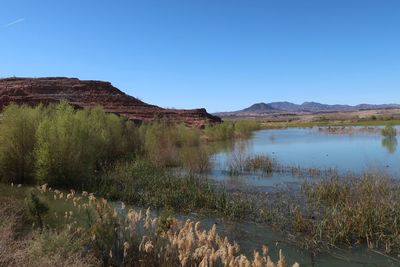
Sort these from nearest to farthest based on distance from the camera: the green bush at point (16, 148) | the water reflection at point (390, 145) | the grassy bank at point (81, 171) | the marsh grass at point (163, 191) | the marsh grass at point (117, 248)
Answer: the marsh grass at point (117, 248) < the marsh grass at point (163, 191) < the grassy bank at point (81, 171) < the green bush at point (16, 148) < the water reflection at point (390, 145)

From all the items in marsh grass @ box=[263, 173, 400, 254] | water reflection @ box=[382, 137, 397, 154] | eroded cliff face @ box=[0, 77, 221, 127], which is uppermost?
eroded cliff face @ box=[0, 77, 221, 127]

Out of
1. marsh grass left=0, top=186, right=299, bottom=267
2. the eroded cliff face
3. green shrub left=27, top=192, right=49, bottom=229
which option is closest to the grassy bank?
green shrub left=27, top=192, right=49, bottom=229

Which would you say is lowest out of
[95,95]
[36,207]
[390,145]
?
[390,145]

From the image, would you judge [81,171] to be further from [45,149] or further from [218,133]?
[218,133]

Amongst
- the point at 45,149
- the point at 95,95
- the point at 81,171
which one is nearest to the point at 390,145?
the point at 81,171

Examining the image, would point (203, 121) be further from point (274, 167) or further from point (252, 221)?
point (252, 221)

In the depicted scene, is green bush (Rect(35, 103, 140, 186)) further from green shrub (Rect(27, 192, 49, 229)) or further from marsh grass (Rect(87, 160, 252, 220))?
green shrub (Rect(27, 192, 49, 229))

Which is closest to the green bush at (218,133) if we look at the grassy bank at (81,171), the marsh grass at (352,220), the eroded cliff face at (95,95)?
the eroded cliff face at (95,95)

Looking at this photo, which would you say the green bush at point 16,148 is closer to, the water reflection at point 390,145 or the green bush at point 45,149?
the green bush at point 45,149

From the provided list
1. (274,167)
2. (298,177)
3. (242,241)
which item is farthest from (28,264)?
(274,167)

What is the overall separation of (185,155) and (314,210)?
31.2 ft

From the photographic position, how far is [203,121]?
2392 inches

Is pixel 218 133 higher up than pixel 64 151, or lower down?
lower down

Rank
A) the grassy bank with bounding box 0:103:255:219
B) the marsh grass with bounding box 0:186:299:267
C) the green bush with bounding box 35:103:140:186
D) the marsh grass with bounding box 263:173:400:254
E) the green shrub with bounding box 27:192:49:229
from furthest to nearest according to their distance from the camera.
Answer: the green bush with bounding box 35:103:140:186, the grassy bank with bounding box 0:103:255:219, the marsh grass with bounding box 263:173:400:254, the green shrub with bounding box 27:192:49:229, the marsh grass with bounding box 0:186:299:267
